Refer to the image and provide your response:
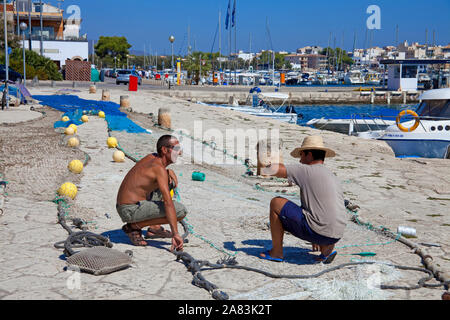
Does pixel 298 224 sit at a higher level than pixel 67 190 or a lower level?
higher

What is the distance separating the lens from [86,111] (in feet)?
59.2

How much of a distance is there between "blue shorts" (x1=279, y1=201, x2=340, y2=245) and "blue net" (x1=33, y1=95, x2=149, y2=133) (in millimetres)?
9731

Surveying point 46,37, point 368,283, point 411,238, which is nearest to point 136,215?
point 368,283

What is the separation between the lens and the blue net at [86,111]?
47.7ft

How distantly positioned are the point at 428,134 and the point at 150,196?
15.4 meters

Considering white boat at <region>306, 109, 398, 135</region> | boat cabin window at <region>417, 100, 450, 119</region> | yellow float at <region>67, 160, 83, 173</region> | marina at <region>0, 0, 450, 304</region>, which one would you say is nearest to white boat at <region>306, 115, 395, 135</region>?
white boat at <region>306, 109, 398, 135</region>

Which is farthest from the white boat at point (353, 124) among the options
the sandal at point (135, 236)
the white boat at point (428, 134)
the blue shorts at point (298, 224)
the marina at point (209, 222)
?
the sandal at point (135, 236)

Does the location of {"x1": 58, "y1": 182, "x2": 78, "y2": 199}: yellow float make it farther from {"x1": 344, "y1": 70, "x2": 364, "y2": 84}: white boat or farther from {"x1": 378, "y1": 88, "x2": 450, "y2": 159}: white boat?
{"x1": 344, "y1": 70, "x2": 364, "y2": 84}: white boat

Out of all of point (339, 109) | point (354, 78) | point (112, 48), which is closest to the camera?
point (339, 109)

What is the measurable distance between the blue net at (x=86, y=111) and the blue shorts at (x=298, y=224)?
9.73 m

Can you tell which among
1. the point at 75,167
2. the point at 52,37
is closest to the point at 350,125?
the point at 75,167

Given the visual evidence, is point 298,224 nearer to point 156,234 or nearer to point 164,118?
point 156,234

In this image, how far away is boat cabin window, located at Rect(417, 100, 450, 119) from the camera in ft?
62.0

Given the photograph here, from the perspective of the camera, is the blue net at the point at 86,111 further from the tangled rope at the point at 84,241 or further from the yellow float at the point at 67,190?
the tangled rope at the point at 84,241
